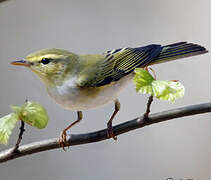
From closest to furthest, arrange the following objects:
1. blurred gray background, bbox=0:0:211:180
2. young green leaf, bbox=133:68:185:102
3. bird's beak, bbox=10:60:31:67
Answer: young green leaf, bbox=133:68:185:102, bird's beak, bbox=10:60:31:67, blurred gray background, bbox=0:0:211:180

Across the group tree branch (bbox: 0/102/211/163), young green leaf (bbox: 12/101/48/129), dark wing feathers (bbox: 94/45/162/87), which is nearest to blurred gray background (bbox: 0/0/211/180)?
dark wing feathers (bbox: 94/45/162/87)

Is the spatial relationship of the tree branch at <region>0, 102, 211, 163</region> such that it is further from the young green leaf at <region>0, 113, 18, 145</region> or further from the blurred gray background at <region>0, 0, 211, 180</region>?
the blurred gray background at <region>0, 0, 211, 180</region>

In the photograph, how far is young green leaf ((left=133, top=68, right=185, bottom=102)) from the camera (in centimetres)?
43

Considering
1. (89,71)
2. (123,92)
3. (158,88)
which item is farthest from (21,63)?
(123,92)

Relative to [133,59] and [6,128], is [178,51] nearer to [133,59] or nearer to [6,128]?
[133,59]

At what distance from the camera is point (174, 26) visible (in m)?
1.11

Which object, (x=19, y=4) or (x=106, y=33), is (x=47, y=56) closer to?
(x=106, y=33)

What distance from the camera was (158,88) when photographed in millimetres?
439

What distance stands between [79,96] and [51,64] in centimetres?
9

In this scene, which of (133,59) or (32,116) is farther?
(133,59)

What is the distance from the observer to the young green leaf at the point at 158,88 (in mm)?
435

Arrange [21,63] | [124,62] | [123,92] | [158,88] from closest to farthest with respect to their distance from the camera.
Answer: [158,88] < [21,63] < [124,62] < [123,92]

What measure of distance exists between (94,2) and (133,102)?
0.43 metres

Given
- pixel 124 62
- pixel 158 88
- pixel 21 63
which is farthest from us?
pixel 124 62
